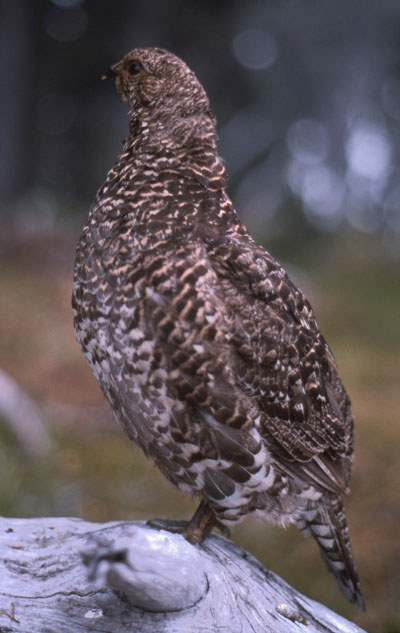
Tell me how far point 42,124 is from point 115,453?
36.1ft

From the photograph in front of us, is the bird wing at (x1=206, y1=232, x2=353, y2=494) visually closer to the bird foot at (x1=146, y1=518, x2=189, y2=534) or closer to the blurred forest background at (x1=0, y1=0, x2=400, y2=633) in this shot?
the bird foot at (x1=146, y1=518, x2=189, y2=534)

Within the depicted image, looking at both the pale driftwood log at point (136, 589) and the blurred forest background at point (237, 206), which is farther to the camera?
the blurred forest background at point (237, 206)

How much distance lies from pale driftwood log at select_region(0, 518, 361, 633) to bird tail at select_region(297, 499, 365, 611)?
29cm

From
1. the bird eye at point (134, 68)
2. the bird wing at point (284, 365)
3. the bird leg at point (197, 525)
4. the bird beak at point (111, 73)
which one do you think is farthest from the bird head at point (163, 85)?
the bird leg at point (197, 525)

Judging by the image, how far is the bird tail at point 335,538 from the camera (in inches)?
108

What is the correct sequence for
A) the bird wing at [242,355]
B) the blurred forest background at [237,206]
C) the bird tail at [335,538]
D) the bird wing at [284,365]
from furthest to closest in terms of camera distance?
1. the blurred forest background at [237,206]
2. the bird tail at [335,538]
3. the bird wing at [284,365]
4. the bird wing at [242,355]

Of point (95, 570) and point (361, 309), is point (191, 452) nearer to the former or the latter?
point (95, 570)

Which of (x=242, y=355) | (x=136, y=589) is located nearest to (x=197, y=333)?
(x=242, y=355)

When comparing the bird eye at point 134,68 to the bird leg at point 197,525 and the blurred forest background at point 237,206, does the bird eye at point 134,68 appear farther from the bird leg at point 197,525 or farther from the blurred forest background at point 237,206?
the blurred forest background at point 237,206

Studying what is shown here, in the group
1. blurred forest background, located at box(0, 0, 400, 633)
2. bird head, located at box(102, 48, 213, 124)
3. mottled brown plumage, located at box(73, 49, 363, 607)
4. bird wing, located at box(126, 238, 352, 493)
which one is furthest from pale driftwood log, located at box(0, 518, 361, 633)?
bird head, located at box(102, 48, 213, 124)

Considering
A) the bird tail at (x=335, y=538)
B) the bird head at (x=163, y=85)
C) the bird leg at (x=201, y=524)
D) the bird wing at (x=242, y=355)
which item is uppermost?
the bird head at (x=163, y=85)

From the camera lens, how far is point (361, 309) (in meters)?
8.05

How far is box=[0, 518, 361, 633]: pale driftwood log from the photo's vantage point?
1.90 m

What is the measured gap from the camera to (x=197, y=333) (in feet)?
7.32
